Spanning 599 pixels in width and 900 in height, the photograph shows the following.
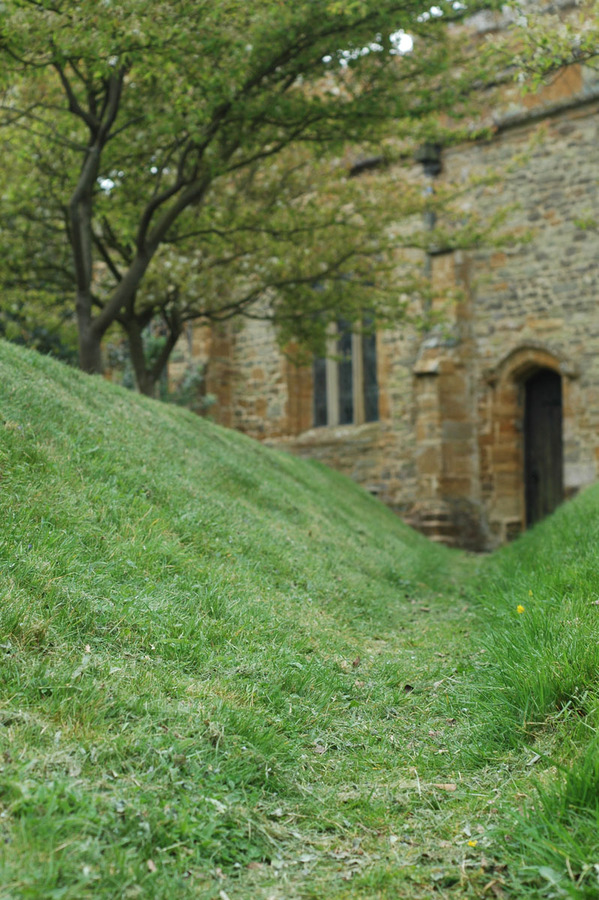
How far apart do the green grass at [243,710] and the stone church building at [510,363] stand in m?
9.36

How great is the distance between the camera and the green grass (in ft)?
7.65

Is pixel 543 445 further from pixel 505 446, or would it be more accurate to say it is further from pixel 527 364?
pixel 527 364

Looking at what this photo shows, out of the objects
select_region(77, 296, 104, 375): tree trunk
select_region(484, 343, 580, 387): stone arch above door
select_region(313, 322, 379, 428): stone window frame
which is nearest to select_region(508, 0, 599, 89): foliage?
select_region(77, 296, 104, 375): tree trunk

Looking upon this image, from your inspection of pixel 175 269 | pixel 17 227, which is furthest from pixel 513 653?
pixel 17 227

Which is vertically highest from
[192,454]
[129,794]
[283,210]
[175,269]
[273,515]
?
[283,210]

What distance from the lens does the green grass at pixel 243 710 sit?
2.33 m

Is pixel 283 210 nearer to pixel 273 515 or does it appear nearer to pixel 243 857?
pixel 273 515

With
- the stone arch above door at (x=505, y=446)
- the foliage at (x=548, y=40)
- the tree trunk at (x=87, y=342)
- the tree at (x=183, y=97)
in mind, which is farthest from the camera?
the stone arch above door at (x=505, y=446)

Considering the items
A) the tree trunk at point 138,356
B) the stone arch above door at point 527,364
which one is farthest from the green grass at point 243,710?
the stone arch above door at point 527,364

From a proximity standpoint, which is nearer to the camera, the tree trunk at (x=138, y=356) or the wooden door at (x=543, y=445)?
the tree trunk at (x=138, y=356)

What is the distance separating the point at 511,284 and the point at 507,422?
9.10ft

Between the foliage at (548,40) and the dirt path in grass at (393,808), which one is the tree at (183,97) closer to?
the foliage at (548,40)

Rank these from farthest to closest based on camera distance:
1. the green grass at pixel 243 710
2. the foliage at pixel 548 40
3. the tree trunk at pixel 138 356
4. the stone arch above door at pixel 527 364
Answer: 1. the stone arch above door at pixel 527 364
2. the tree trunk at pixel 138 356
3. the foliage at pixel 548 40
4. the green grass at pixel 243 710

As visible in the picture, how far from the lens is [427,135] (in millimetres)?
11008
